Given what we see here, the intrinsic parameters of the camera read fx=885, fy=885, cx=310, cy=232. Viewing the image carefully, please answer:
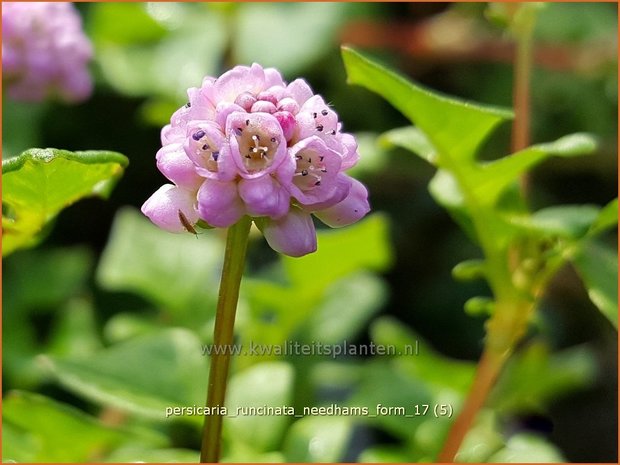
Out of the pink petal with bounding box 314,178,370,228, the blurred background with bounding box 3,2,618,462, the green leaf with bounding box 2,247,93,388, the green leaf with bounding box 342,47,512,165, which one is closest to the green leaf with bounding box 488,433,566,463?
the blurred background with bounding box 3,2,618,462

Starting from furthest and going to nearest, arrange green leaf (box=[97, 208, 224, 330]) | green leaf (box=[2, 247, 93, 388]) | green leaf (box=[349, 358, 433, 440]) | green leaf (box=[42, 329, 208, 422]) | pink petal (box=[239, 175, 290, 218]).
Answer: green leaf (box=[2, 247, 93, 388]) → green leaf (box=[97, 208, 224, 330]) → green leaf (box=[349, 358, 433, 440]) → green leaf (box=[42, 329, 208, 422]) → pink petal (box=[239, 175, 290, 218])

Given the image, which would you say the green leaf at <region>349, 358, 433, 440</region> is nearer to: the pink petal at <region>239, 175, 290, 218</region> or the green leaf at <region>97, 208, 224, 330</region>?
the green leaf at <region>97, 208, 224, 330</region>

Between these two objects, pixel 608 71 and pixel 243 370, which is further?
pixel 608 71

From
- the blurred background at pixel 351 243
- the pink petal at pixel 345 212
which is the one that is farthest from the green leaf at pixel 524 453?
the pink petal at pixel 345 212

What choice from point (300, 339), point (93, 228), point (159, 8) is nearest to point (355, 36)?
point (159, 8)

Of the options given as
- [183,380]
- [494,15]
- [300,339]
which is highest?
[494,15]

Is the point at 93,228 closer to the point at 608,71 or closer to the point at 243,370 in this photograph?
the point at 243,370

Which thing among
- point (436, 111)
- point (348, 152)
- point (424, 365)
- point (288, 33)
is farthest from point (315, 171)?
point (288, 33)
